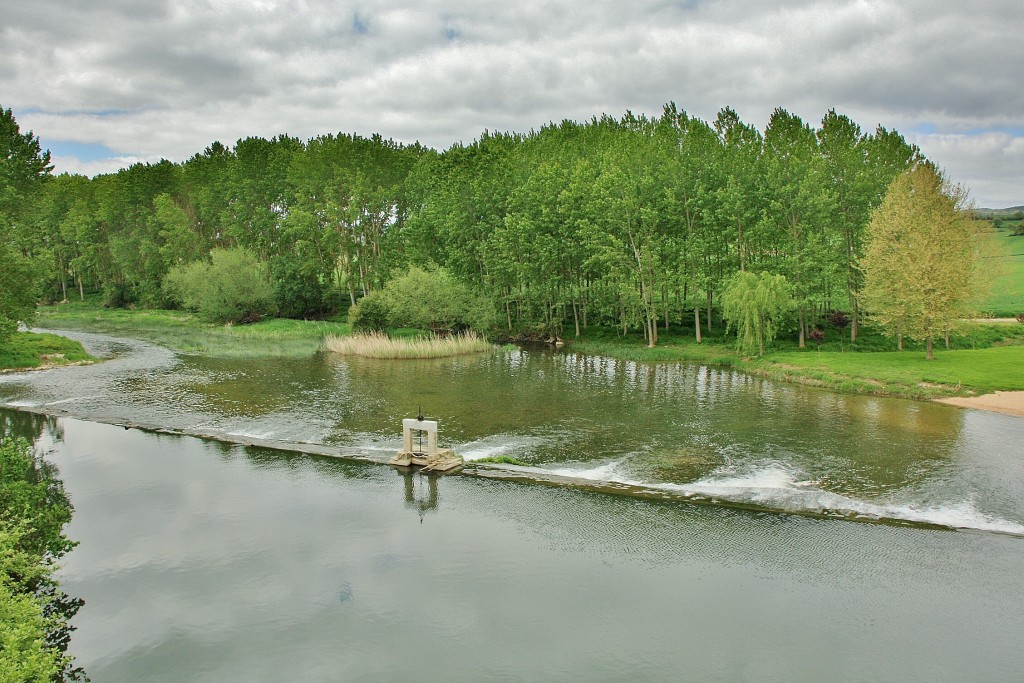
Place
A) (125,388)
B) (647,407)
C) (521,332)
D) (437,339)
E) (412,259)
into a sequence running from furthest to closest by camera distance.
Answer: (412,259) → (521,332) → (437,339) → (125,388) → (647,407)

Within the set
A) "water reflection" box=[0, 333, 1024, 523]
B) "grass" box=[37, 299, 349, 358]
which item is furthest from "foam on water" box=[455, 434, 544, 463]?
"grass" box=[37, 299, 349, 358]

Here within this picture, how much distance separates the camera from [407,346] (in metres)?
52.2

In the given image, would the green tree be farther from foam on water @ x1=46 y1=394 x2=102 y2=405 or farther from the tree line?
foam on water @ x1=46 y1=394 x2=102 y2=405

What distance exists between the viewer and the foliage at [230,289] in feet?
243

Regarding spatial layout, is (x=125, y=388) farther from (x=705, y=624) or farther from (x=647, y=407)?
(x=705, y=624)

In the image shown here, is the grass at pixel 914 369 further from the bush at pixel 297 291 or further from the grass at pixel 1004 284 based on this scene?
the bush at pixel 297 291

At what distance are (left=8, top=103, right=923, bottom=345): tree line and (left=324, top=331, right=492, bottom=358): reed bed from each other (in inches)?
307

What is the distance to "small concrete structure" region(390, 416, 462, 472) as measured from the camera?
23.9 meters

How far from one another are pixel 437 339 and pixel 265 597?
130ft

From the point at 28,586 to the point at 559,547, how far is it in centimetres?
1250

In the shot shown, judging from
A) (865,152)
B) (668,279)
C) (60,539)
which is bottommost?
(60,539)

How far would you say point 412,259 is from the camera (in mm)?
66688

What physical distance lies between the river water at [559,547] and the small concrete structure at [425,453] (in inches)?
28.2

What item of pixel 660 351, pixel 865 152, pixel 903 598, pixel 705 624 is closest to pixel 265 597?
pixel 705 624
